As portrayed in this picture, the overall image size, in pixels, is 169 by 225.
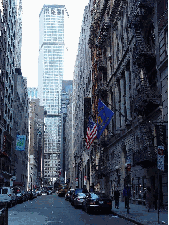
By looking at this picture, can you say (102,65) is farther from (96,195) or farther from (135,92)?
(96,195)

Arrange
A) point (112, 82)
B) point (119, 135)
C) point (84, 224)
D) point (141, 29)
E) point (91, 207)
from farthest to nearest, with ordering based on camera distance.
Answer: point (112, 82)
point (119, 135)
point (141, 29)
point (91, 207)
point (84, 224)

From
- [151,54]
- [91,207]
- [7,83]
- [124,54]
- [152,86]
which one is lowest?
[91,207]


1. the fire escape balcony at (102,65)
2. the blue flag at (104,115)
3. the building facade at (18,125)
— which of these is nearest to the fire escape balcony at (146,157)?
the blue flag at (104,115)

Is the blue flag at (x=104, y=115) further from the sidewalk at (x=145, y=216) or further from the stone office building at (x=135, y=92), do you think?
the sidewalk at (x=145, y=216)

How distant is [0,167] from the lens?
232 ft

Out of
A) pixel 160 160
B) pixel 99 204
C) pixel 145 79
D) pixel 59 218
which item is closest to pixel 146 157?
pixel 99 204

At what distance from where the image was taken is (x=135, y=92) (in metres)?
34.9

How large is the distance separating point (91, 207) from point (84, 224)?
7.73 m

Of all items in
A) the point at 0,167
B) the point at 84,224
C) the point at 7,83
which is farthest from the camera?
the point at 7,83

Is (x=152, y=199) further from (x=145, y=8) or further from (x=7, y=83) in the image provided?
(x=7, y=83)

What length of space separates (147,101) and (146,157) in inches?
170

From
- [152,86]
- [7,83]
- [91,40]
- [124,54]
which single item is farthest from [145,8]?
[7,83]

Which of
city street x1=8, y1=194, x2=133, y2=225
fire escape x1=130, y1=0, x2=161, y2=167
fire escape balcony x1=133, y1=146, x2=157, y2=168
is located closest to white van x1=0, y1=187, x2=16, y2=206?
city street x1=8, y1=194, x2=133, y2=225

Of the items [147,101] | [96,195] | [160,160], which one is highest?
[147,101]
